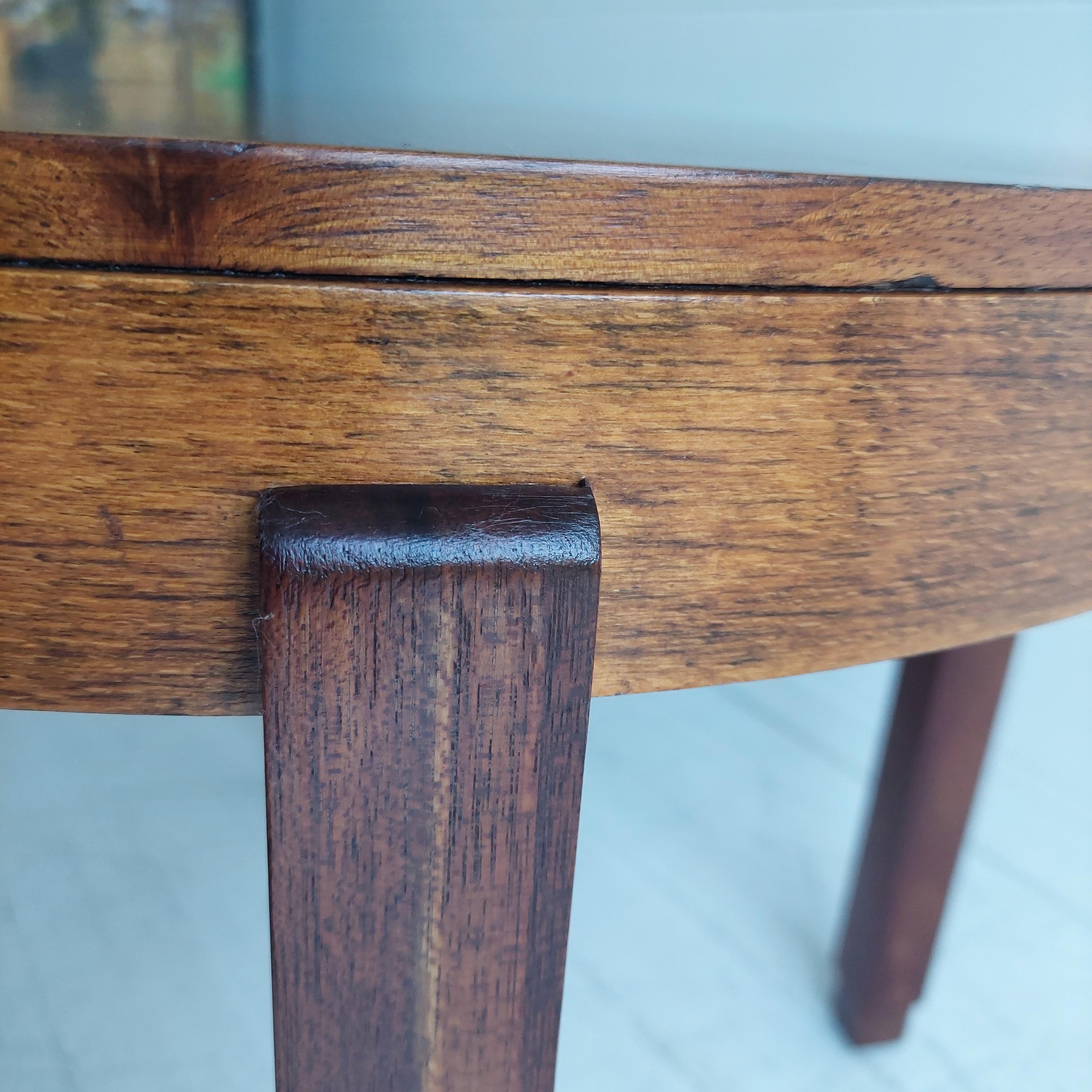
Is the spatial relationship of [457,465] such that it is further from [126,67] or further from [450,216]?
[126,67]

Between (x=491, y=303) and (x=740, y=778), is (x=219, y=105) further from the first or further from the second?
(x=740, y=778)

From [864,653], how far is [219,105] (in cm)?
24

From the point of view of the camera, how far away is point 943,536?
→ 0.65 feet

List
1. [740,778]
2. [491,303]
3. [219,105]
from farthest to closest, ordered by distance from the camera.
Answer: [740,778]
[219,105]
[491,303]

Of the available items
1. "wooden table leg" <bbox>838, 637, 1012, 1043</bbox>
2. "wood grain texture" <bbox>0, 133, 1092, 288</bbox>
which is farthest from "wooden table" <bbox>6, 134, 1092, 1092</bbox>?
"wooden table leg" <bbox>838, 637, 1012, 1043</bbox>

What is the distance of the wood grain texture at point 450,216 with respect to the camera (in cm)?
14

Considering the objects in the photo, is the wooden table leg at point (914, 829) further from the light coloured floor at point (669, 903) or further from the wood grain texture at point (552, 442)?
the wood grain texture at point (552, 442)

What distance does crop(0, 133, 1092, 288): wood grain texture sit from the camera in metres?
0.14

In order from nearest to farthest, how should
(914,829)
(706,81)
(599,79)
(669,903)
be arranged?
1. (914,829)
2. (669,903)
3. (706,81)
4. (599,79)

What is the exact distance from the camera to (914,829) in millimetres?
492

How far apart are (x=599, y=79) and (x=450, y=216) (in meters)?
0.91

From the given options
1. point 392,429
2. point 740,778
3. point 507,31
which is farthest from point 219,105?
point 507,31

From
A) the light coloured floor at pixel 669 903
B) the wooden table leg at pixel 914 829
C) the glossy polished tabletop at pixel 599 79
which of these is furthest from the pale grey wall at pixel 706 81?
the light coloured floor at pixel 669 903

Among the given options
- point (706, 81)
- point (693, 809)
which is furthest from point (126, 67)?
point (693, 809)
